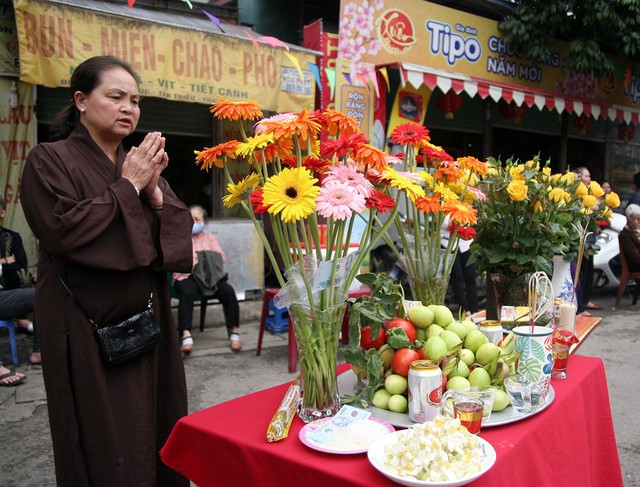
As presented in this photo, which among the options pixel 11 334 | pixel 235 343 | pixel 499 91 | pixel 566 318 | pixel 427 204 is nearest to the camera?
pixel 427 204

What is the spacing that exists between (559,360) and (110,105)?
1645 mm

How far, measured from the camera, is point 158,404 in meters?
2.03

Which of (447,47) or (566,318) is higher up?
(447,47)

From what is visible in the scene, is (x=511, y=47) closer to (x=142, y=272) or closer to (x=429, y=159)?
(x=429, y=159)

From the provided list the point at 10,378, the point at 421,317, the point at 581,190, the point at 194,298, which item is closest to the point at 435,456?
the point at 421,317

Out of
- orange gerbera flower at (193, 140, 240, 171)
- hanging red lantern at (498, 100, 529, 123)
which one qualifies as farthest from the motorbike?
orange gerbera flower at (193, 140, 240, 171)

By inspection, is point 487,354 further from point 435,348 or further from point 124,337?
point 124,337

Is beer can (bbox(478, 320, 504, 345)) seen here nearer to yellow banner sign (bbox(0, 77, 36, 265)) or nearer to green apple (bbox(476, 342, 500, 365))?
green apple (bbox(476, 342, 500, 365))

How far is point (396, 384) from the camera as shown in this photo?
1534 millimetres

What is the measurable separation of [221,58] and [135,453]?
4171 millimetres

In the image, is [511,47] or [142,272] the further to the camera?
[511,47]

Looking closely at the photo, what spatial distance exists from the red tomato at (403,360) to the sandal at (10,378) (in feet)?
10.8

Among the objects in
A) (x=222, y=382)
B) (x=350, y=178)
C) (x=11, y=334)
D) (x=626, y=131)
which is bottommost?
(x=222, y=382)

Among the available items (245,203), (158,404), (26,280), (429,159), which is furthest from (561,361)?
(26,280)
